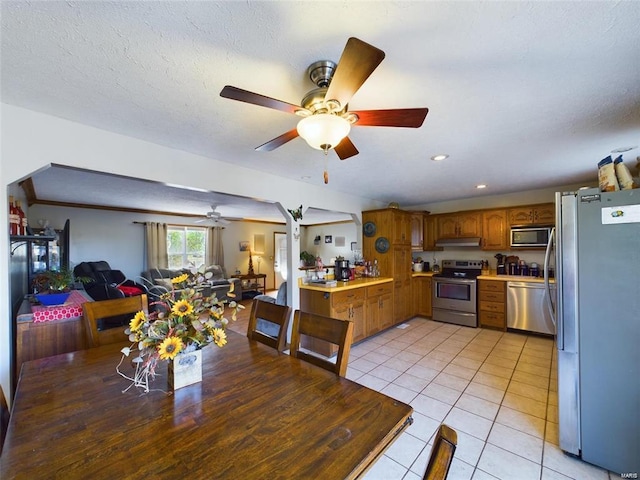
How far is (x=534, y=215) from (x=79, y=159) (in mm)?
5822

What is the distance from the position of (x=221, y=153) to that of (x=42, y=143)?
4.05ft

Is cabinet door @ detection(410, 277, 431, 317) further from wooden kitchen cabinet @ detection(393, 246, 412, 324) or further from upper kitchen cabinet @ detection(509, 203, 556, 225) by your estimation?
upper kitchen cabinet @ detection(509, 203, 556, 225)

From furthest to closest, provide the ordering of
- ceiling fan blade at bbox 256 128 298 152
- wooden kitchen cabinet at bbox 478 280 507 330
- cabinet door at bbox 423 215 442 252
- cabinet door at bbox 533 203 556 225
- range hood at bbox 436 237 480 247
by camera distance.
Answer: cabinet door at bbox 423 215 442 252
range hood at bbox 436 237 480 247
wooden kitchen cabinet at bbox 478 280 507 330
cabinet door at bbox 533 203 556 225
ceiling fan blade at bbox 256 128 298 152

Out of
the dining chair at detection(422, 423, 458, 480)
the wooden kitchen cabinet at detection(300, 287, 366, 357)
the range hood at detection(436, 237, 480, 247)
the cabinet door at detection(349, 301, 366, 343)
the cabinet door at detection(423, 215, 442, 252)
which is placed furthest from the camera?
the cabinet door at detection(423, 215, 442, 252)

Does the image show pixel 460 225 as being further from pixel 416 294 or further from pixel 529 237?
pixel 416 294

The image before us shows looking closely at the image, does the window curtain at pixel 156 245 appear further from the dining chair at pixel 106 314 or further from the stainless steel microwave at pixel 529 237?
the stainless steel microwave at pixel 529 237

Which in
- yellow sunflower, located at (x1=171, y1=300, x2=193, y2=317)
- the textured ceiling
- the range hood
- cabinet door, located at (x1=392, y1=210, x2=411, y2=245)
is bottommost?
yellow sunflower, located at (x1=171, y1=300, x2=193, y2=317)

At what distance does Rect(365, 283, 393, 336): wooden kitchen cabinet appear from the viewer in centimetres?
399

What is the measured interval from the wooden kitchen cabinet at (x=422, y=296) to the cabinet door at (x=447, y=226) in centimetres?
96

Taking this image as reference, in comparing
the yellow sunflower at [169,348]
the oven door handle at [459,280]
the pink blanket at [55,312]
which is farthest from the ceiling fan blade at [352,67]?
the oven door handle at [459,280]

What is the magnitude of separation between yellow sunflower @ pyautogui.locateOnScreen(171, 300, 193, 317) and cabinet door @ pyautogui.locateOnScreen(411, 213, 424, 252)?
15.1 feet

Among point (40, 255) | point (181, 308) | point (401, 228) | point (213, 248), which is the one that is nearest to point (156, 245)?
point (213, 248)

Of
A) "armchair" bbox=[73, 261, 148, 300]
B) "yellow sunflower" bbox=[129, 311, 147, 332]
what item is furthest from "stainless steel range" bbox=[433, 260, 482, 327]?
"armchair" bbox=[73, 261, 148, 300]

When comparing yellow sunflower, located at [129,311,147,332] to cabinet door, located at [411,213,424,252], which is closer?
yellow sunflower, located at [129,311,147,332]
